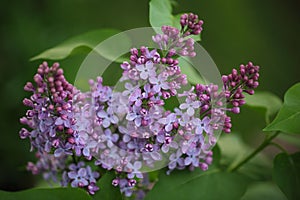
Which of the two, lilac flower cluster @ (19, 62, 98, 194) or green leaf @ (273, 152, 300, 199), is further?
green leaf @ (273, 152, 300, 199)

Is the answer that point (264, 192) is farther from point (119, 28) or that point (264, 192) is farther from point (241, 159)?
point (119, 28)

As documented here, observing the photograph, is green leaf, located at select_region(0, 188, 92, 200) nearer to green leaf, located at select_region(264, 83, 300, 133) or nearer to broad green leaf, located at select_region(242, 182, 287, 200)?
green leaf, located at select_region(264, 83, 300, 133)

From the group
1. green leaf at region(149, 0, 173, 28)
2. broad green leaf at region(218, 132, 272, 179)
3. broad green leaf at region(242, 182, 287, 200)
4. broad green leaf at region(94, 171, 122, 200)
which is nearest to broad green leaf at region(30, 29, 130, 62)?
green leaf at region(149, 0, 173, 28)

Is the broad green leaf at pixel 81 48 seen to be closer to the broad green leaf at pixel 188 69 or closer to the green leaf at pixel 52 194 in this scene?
the broad green leaf at pixel 188 69

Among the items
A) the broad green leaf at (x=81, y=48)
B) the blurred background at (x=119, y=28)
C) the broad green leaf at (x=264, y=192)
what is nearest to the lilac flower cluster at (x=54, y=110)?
the broad green leaf at (x=81, y=48)

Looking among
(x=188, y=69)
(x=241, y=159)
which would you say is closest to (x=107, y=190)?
(x=188, y=69)

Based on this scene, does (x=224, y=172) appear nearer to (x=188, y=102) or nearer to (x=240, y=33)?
(x=188, y=102)
